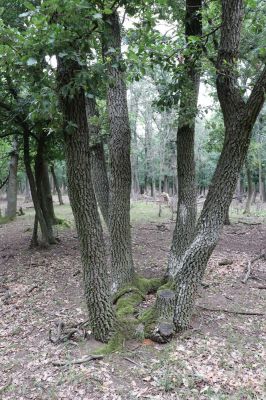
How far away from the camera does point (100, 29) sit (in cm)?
299

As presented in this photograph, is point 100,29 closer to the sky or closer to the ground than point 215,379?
closer to the sky

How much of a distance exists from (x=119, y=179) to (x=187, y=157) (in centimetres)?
136

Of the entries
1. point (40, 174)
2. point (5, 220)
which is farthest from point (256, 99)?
point (5, 220)

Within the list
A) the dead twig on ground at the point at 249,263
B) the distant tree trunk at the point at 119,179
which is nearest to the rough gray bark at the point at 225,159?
the distant tree trunk at the point at 119,179

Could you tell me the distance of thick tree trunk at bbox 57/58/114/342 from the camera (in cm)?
360

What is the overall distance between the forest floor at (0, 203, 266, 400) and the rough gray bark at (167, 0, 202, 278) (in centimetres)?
109

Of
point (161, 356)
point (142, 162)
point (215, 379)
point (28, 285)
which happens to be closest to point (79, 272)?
point (28, 285)

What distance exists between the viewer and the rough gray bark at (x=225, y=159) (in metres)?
4.38

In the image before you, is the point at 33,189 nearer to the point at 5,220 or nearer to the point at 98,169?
the point at 98,169

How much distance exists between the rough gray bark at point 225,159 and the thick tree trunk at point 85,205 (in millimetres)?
1173

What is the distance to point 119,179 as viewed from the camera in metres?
5.86

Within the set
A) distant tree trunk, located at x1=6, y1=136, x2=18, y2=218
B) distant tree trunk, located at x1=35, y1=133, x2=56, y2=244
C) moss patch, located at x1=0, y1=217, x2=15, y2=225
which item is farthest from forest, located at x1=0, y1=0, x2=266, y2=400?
moss patch, located at x1=0, y1=217, x2=15, y2=225

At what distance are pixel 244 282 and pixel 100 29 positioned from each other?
584cm

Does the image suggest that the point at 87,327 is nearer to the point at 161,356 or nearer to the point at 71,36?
the point at 161,356
